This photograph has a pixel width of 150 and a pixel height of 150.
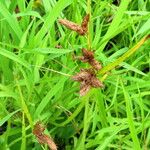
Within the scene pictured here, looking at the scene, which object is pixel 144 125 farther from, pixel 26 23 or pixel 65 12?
pixel 65 12

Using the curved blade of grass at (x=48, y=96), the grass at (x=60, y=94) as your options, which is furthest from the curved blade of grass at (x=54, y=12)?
the curved blade of grass at (x=48, y=96)

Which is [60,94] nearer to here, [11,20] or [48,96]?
[48,96]

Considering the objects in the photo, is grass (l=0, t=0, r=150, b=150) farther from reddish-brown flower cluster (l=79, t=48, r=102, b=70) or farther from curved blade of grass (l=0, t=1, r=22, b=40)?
reddish-brown flower cluster (l=79, t=48, r=102, b=70)

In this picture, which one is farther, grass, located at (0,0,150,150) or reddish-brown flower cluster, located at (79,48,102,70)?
grass, located at (0,0,150,150)

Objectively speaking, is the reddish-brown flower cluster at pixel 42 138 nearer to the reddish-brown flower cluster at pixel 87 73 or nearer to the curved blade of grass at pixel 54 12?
the reddish-brown flower cluster at pixel 87 73

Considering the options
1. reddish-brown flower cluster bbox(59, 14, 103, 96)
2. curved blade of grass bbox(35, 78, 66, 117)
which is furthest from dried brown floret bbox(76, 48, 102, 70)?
curved blade of grass bbox(35, 78, 66, 117)

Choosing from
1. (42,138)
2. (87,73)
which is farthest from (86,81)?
(42,138)

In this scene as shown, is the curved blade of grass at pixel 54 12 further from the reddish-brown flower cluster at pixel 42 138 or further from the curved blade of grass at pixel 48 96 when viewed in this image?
the reddish-brown flower cluster at pixel 42 138

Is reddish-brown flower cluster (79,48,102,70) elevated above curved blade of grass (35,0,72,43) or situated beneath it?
situated beneath

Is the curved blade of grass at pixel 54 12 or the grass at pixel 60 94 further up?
the curved blade of grass at pixel 54 12

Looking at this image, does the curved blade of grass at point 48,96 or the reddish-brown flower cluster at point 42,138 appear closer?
the reddish-brown flower cluster at point 42,138

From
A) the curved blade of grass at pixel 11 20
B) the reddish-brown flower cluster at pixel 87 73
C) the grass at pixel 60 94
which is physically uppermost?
the curved blade of grass at pixel 11 20
